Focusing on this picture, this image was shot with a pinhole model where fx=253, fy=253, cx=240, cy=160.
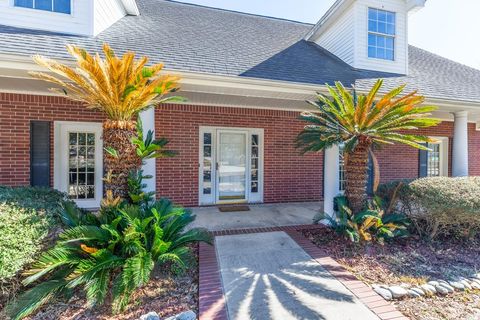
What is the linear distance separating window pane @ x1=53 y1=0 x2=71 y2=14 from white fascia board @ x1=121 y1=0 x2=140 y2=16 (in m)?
1.81

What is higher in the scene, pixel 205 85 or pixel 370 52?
pixel 370 52

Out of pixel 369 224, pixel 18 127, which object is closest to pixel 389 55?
pixel 369 224

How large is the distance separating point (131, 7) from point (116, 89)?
5.18m

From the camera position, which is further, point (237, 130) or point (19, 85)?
point (237, 130)

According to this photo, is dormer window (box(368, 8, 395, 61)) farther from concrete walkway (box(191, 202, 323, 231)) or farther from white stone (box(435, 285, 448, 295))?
white stone (box(435, 285, 448, 295))

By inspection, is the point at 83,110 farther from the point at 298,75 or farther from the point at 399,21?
the point at 399,21

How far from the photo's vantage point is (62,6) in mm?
5645

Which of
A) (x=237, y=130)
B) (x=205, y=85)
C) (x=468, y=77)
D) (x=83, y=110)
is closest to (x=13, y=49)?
(x=83, y=110)

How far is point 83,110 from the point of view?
6484 mm

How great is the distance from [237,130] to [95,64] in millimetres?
4620

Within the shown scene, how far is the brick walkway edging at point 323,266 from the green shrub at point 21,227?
213cm

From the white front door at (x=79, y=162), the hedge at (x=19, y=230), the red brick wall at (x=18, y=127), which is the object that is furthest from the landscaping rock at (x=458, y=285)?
the red brick wall at (x=18, y=127)

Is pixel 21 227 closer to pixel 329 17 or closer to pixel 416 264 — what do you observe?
pixel 416 264

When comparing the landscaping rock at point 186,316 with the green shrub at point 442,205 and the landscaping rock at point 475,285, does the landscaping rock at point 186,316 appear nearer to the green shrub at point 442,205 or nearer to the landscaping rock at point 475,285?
the landscaping rock at point 475,285
